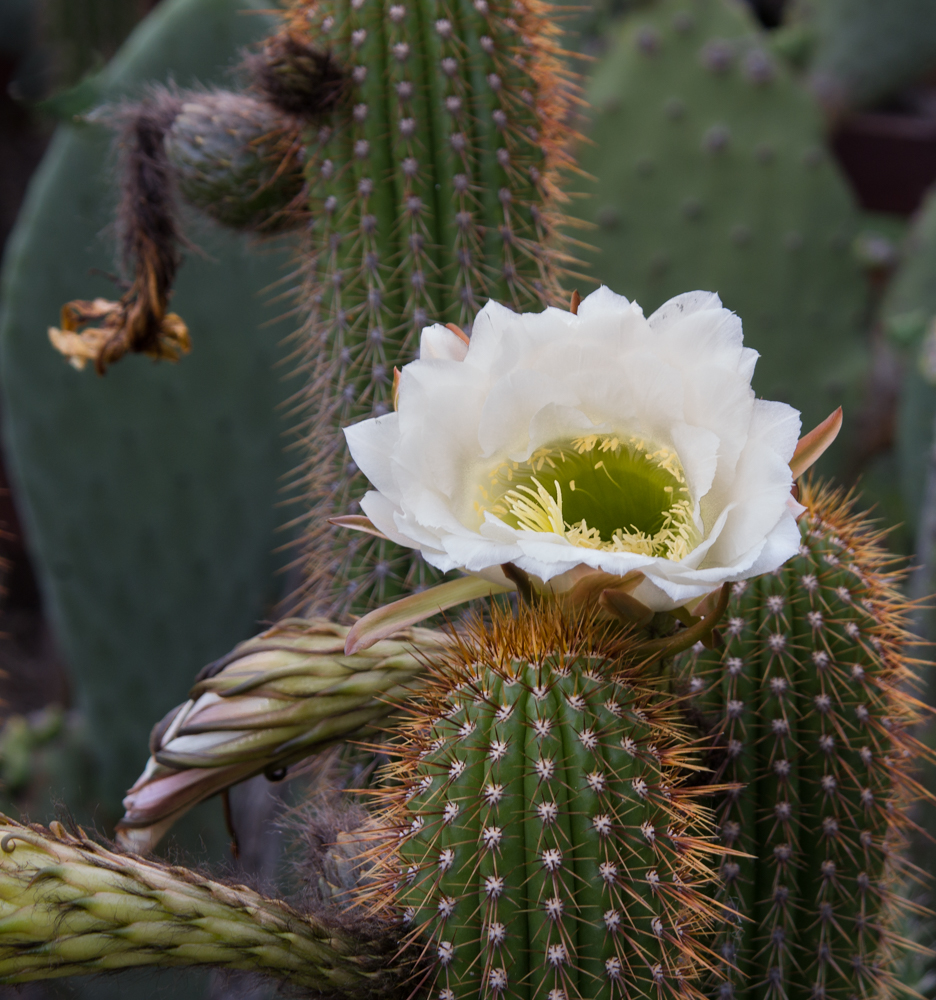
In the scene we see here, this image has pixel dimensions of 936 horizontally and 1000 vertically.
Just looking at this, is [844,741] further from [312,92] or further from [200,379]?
[200,379]

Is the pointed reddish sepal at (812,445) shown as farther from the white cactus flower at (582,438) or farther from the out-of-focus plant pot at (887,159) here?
the out-of-focus plant pot at (887,159)

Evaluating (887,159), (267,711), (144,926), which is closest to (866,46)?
(887,159)

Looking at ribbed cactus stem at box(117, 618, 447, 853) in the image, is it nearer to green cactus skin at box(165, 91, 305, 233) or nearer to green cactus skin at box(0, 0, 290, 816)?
green cactus skin at box(165, 91, 305, 233)

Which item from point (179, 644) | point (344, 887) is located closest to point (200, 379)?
point (179, 644)

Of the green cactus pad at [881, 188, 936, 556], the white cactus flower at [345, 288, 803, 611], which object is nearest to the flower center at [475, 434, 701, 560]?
the white cactus flower at [345, 288, 803, 611]

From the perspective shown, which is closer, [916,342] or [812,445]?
[812,445]

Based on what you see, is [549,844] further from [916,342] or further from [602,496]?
[916,342]

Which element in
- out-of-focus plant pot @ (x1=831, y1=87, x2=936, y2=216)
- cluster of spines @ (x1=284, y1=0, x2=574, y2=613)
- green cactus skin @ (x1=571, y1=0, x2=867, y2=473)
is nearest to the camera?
cluster of spines @ (x1=284, y1=0, x2=574, y2=613)
